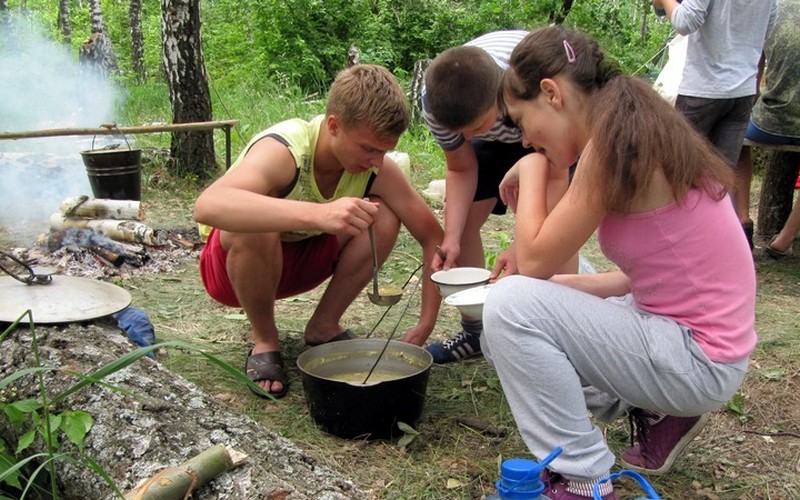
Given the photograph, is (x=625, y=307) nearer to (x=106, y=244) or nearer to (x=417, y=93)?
(x=106, y=244)

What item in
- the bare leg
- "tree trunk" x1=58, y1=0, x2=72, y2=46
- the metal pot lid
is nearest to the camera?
the metal pot lid

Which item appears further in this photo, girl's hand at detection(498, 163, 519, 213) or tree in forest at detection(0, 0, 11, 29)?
tree in forest at detection(0, 0, 11, 29)

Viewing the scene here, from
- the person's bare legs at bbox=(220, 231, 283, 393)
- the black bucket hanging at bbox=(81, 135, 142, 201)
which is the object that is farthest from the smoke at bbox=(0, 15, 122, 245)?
the person's bare legs at bbox=(220, 231, 283, 393)

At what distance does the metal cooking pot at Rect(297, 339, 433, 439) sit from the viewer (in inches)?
91.4

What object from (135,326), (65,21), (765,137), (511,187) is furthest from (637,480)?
(65,21)

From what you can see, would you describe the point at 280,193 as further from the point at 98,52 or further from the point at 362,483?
the point at 98,52

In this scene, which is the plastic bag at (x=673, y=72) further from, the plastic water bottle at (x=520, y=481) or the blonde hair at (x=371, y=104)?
the plastic water bottle at (x=520, y=481)

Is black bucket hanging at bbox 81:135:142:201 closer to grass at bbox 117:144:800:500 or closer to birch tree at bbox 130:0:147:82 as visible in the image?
grass at bbox 117:144:800:500

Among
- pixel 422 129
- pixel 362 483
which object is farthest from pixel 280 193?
pixel 422 129

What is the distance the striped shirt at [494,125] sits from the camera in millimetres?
2896

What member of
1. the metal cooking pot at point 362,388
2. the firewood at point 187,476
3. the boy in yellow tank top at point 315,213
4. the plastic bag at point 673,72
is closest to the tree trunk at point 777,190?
the plastic bag at point 673,72

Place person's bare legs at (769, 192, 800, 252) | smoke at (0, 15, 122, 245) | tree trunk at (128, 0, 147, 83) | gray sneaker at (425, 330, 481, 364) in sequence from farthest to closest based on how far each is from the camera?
tree trunk at (128, 0, 147, 83) → smoke at (0, 15, 122, 245) → person's bare legs at (769, 192, 800, 252) → gray sneaker at (425, 330, 481, 364)

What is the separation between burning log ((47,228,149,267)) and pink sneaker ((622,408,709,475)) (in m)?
3.20

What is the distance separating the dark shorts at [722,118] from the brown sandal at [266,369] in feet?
8.56
